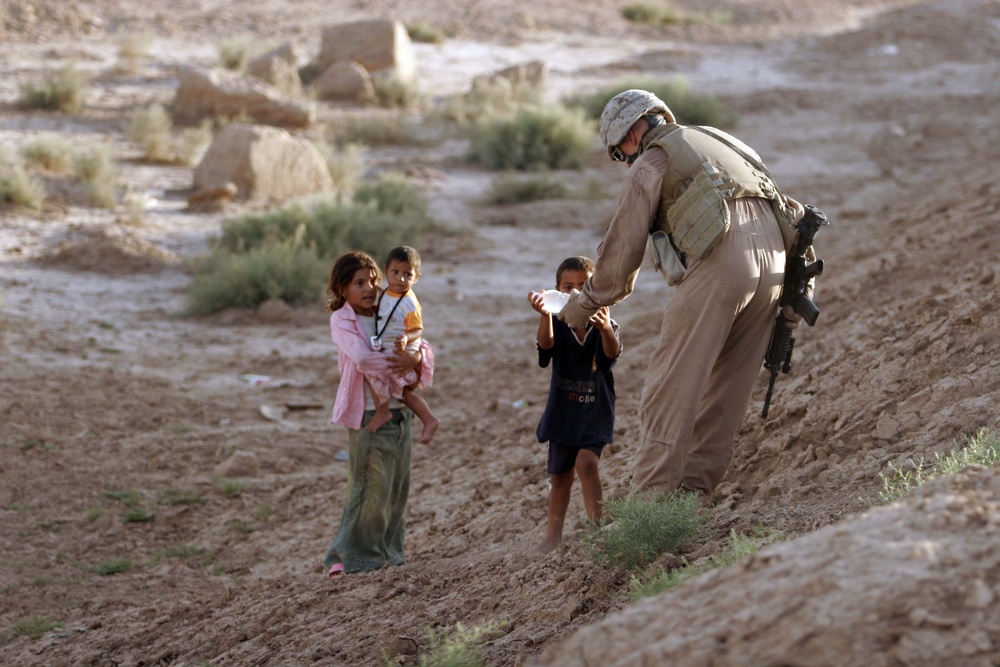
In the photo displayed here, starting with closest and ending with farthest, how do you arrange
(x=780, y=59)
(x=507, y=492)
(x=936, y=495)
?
(x=936, y=495) < (x=507, y=492) < (x=780, y=59)

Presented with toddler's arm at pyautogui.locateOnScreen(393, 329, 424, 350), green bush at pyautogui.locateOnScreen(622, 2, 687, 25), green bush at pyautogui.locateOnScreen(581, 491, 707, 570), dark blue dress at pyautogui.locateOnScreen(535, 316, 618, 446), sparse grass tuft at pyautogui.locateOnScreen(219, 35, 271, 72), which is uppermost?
green bush at pyautogui.locateOnScreen(622, 2, 687, 25)

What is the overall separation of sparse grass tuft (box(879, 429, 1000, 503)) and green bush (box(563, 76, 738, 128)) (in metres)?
13.8

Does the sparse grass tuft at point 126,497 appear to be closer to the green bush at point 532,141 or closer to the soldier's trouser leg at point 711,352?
the soldier's trouser leg at point 711,352

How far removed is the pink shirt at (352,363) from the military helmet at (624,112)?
4.05 feet

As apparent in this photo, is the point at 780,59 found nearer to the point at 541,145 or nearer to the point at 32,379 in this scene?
the point at 541,145

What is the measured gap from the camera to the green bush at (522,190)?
45.8 ft

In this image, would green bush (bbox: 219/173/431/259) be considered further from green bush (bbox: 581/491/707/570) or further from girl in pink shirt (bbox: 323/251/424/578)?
green bush (bbox: 581/491/707/570)

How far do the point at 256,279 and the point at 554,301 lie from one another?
6.34 meters

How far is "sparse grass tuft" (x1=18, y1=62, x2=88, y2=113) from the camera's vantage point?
51.2 feet

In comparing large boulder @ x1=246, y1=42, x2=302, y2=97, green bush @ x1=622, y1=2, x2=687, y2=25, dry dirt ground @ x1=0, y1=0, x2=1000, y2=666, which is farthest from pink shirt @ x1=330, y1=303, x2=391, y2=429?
green bush @ x1=622, y1=2, x2=687, y2=25

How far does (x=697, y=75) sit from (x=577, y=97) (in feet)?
14.2

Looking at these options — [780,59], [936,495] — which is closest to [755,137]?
[780,59]

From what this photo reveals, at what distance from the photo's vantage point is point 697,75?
73.0 ft

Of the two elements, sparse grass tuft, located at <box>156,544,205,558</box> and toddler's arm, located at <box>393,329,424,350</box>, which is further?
sparse grass tuft, located at <box>156,544,205,558</box>
